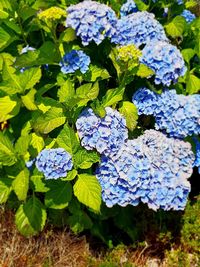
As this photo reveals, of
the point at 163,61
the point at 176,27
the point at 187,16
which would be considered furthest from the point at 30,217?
the point at 187,16

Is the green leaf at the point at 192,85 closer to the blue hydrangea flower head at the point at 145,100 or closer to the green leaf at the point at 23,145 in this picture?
the blue hydrangea flower head at the point at 145,100

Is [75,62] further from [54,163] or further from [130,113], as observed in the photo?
[54,163]

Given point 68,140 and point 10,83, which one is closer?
point 68,140

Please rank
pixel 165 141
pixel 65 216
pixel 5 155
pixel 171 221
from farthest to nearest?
1. pixel 171 221
2. pixel 65 216
3. pixel 165 141
4. pixel 5 155

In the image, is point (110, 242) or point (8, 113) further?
point (110, 242)

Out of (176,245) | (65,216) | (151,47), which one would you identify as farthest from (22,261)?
(151,47)

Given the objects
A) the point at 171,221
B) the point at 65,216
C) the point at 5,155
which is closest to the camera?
the point at 5,155

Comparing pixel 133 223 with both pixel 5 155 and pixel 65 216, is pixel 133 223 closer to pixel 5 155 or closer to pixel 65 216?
pixel 65 216
